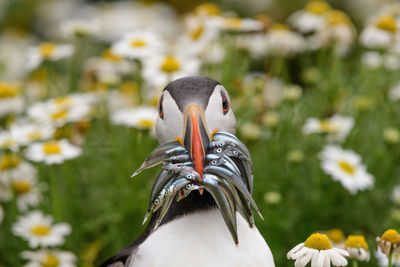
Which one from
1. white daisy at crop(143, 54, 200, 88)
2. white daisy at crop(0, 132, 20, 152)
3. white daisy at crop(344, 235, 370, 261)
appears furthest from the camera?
white daisy at crop(143, 54, 200, 88)

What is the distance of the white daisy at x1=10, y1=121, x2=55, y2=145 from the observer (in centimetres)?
240

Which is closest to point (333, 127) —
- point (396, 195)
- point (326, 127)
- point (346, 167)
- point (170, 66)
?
point (326, 127)

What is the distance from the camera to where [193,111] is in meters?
1.47

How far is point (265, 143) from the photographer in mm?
2738

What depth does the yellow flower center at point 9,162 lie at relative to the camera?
2.39m

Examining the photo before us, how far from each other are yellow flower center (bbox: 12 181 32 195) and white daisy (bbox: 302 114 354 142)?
105 centimetres

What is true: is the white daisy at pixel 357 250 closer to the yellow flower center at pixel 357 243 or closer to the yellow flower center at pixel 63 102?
the yellow flower center at pixel 357 243

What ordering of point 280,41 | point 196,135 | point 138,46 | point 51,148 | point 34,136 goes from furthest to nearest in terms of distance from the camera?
point 280,41 → point 138,46 → point 34,136 → point 51,148 → point 196,135

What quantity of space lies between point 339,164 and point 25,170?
1.13 m

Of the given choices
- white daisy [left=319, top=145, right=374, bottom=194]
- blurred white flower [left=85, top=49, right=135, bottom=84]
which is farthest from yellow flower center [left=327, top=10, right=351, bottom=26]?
blurred white flower [left=85, top=49, right=135, bottom=84]

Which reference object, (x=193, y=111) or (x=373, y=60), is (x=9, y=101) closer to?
(x=193, y=111)

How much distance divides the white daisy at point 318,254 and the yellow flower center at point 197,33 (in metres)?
1.53

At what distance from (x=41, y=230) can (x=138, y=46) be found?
2.70 ft

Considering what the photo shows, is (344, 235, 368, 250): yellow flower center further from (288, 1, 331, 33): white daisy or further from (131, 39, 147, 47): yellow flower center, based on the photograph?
(288, 1, 331, 33): white daisy
